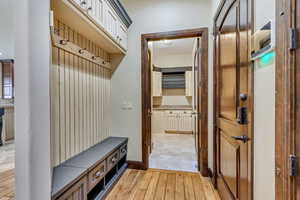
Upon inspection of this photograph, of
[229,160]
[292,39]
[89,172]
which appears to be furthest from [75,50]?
[229,160]

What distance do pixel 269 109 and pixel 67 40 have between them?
6.29ft

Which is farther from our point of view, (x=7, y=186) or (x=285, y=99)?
(x=7, y=186)

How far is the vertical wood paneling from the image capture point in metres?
1.62

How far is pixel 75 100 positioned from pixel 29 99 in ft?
3.52

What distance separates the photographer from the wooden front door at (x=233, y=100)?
1203 mm

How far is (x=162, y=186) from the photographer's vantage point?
2.21 metres

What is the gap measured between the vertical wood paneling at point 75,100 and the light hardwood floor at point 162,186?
76 cm

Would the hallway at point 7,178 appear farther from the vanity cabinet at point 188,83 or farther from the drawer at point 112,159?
the vanity cabinet at point 188,83

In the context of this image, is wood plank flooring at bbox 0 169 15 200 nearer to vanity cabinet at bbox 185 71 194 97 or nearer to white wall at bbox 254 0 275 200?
white wall at bbox 254 0 275 200

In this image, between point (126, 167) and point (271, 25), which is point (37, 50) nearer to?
point (271, 25)

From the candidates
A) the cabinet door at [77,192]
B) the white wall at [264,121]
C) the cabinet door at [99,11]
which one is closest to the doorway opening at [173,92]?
the cabinet door at [99,11]

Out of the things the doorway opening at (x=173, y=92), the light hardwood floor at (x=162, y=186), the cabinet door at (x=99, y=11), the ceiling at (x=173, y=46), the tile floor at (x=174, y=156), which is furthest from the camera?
the doorway opening at (x=173, y=92)

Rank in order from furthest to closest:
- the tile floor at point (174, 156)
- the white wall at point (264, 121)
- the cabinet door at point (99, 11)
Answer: the tile floor at point (174, 156) < the cabinet door at point (99, 11) < the white wall at point (264, 121)

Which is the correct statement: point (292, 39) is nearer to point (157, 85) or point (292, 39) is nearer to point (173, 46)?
point (173, 46)
